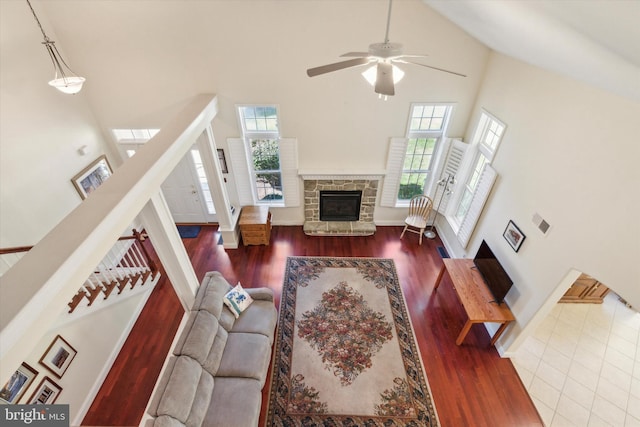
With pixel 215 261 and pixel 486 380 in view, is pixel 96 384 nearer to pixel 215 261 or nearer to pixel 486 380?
pixel 215 261

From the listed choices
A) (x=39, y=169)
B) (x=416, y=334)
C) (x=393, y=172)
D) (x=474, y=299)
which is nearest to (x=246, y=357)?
(x=416, y=334)

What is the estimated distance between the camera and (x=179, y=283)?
152 inches

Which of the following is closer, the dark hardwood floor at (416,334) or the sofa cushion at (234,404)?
the sofa cushion at (234,404)

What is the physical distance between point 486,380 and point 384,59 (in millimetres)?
4203

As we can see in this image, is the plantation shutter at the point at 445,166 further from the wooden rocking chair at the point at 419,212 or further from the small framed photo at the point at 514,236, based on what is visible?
the small framed photo at the point at 514,236

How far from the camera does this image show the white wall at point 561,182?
2580 mm

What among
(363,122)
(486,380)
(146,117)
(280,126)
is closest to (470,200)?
(363,122)

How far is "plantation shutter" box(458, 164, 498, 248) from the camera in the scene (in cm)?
447

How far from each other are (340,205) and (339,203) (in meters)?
0.05

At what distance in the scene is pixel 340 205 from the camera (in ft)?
20.4

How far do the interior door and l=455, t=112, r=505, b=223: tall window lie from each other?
17.3ft

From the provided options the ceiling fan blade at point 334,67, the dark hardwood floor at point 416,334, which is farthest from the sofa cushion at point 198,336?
the ceiling fan blade at point 334,67

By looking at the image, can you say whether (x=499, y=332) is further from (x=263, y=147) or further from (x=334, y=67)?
(x=263, y=147)

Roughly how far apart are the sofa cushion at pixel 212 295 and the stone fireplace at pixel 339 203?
2.43 metres
